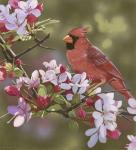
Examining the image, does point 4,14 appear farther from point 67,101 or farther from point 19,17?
point 67,101

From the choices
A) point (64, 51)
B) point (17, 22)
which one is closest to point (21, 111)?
point (17, 22)

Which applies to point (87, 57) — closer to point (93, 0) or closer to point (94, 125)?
point (94, 125)

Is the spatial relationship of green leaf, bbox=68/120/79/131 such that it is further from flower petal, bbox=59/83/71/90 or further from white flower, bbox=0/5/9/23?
white flower, bbox=0/5/9/23

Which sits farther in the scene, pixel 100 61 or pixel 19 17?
pixel 100 61

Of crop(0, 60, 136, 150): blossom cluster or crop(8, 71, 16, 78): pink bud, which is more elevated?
crop(8, 71, 16, 78): pink bud

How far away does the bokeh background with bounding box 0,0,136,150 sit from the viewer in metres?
2.76

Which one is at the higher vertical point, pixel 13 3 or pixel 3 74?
pixel 13 3

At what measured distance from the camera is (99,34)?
→ 288 centimetres

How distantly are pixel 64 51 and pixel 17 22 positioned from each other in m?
0.79

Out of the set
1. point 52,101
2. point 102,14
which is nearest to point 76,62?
point 52,101

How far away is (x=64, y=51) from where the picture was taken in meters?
2.57

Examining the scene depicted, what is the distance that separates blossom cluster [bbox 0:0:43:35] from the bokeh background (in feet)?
2.04

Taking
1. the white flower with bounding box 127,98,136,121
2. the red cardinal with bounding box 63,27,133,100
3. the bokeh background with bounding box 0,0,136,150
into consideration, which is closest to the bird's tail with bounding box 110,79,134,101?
the red cardinal with bounding box 63,27,133,100

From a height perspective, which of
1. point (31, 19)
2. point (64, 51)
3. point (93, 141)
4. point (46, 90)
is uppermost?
point (31, 19)
